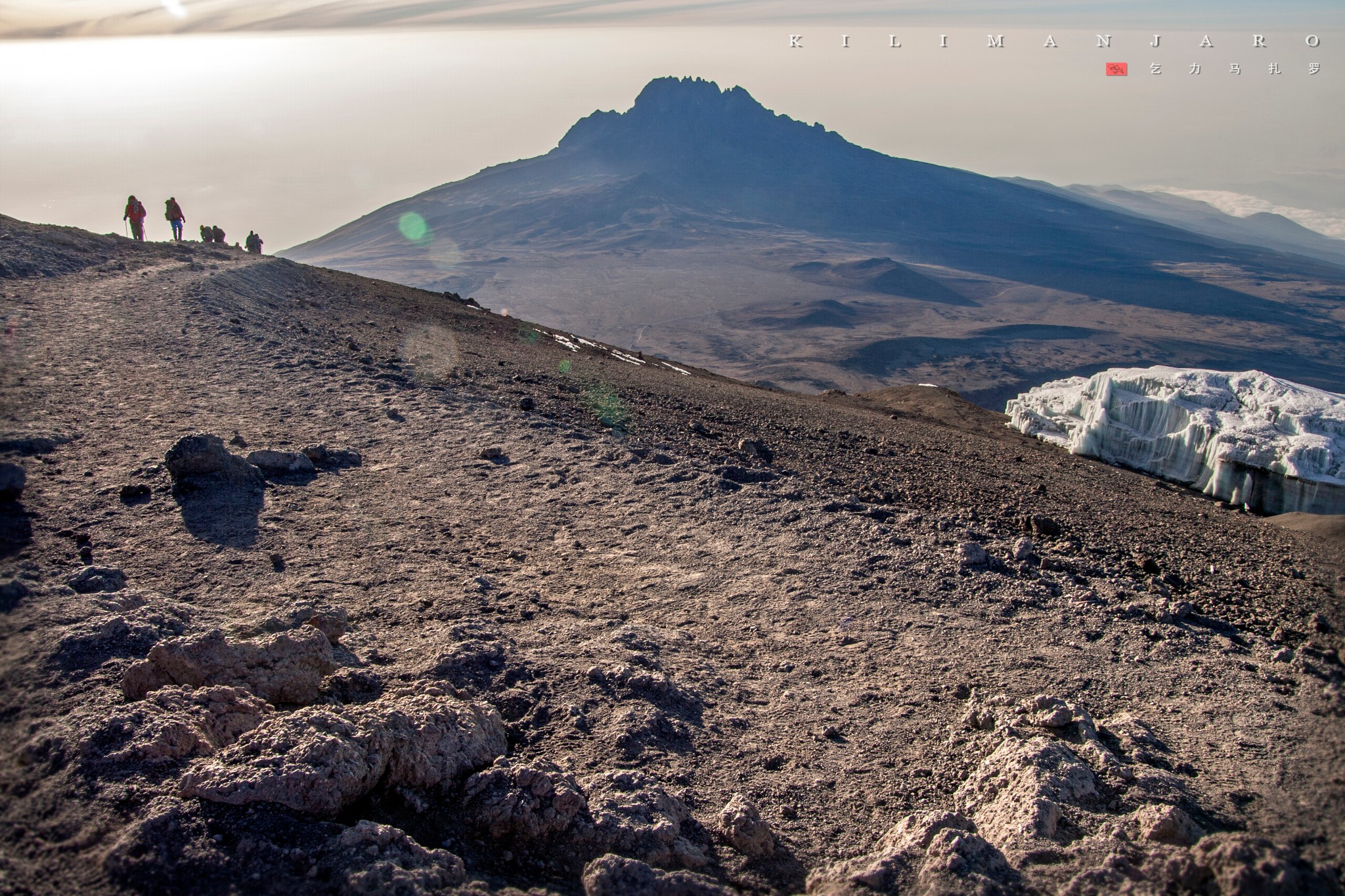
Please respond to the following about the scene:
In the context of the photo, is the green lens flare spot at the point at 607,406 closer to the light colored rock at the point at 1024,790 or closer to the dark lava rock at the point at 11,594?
the dark lava rock at the point at 11,594

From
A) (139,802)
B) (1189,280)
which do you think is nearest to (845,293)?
(1189,280)

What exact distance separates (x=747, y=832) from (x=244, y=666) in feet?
6.63

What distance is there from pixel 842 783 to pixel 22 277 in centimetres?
1177

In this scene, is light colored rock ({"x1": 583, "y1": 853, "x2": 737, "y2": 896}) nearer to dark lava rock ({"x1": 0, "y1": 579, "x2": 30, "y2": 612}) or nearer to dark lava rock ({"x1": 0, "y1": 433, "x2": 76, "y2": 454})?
dark lava rock ({"x1": 0, "y1": 579, "x2": 30, "y2": 612})

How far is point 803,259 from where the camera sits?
359 ft

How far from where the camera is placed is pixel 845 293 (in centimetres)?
9475

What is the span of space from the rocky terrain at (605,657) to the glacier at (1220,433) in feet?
10.0

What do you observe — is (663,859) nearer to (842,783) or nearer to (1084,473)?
(842,783)

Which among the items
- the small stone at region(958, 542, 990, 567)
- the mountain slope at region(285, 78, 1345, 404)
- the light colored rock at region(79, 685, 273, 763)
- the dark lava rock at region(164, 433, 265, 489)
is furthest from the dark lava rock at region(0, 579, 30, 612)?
the mountain slope at region(285, 78, 1345, 404)

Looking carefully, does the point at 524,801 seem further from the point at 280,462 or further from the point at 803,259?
the point at 803,259

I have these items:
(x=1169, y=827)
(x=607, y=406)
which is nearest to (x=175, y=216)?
(x=607, y=406)

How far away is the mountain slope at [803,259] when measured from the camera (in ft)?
241

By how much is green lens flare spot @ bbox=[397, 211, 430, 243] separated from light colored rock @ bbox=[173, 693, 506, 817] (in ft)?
417

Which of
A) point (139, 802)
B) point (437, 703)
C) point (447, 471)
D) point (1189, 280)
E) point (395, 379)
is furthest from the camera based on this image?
point (1189, 280)
